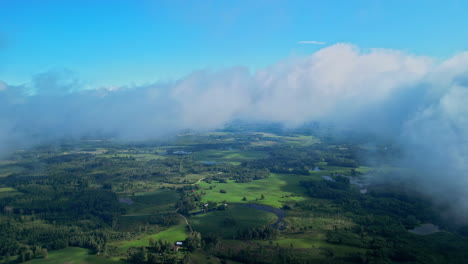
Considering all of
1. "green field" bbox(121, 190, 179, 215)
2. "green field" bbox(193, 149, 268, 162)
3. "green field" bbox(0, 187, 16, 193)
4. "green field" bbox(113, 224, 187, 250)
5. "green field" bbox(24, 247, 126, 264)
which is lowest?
"green field" bbox(24, 247, 126, 264)

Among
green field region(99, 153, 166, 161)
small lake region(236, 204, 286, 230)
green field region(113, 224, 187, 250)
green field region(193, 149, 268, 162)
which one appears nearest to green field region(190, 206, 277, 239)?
small lake region(236, 204, 286, 230)

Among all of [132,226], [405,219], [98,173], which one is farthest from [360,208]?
[98,173]

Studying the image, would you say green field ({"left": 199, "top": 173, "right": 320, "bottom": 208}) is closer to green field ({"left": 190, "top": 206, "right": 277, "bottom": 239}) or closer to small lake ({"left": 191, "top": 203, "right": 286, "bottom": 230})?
small lake ({"left": 191, "top": 203, "right": 286, "bottom": 230})

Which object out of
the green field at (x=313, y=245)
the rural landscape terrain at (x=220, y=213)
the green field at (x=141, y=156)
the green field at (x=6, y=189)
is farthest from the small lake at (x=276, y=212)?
the green field at (x=141, y=156)

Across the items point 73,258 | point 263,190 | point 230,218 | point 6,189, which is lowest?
point 73,258

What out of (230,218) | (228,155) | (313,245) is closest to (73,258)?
(230,218)

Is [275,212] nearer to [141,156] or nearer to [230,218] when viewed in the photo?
[230,218]

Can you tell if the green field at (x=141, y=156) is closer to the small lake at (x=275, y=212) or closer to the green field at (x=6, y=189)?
the green field at (x=6, y=189)
